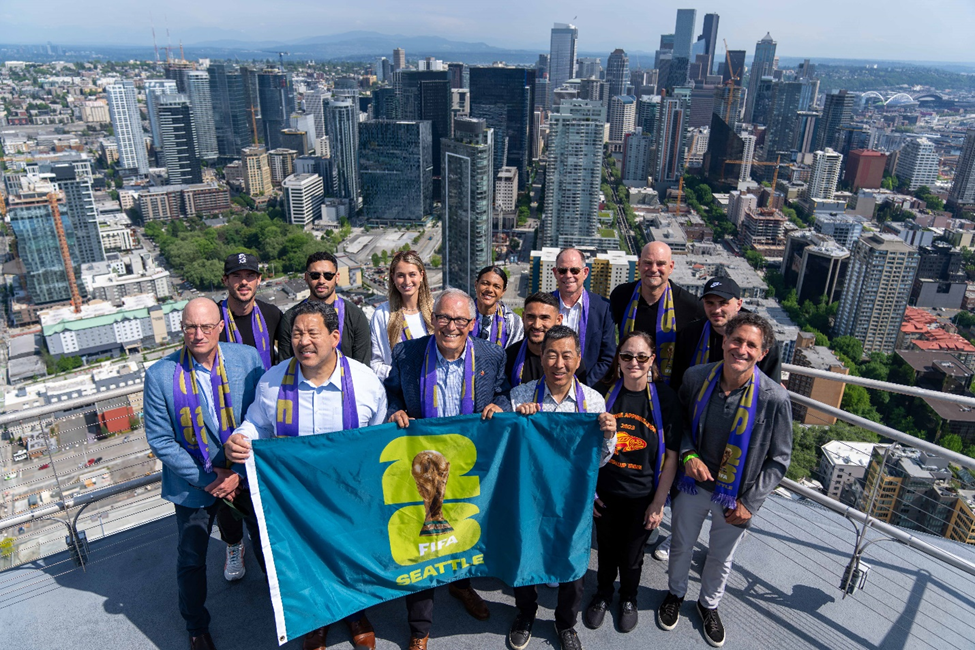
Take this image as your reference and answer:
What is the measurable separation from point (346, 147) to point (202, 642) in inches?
1562

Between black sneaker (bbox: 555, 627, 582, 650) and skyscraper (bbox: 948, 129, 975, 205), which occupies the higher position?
black sneaker (bbox: 555, 627, 582, 650)

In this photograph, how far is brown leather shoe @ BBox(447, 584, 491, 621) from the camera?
7.08ft

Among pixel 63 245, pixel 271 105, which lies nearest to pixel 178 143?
pixel 271 105

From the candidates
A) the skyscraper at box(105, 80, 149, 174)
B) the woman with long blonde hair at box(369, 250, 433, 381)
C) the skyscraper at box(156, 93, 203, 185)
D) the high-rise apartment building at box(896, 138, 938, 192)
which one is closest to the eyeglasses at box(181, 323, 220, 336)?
the woman with long blonde hair at box(369, 250, 433, 381)

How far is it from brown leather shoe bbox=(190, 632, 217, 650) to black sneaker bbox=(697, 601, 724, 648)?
164cm

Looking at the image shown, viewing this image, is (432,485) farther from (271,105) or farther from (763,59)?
(763,59)

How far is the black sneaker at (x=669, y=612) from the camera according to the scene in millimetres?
2137

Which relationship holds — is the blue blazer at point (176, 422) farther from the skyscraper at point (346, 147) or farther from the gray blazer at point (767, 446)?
the skyscraper at point (346, 147)

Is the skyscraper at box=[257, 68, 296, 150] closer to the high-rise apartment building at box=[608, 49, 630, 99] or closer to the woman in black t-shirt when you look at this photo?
the high-rise apartment building at box=[608, 49, 630, 99]

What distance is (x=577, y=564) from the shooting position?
201cm

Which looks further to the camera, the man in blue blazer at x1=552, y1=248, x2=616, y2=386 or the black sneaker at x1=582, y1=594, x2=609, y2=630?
the man in blue blazer at x1=552, y1=248, x2=616, y2=386

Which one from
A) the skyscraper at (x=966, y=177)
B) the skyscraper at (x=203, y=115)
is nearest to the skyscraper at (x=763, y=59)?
the skyscraper at (x=966, y=177)

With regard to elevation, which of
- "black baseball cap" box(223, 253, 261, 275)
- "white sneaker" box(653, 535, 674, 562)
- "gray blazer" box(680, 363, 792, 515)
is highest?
"black baseball cap" box(223, 253, 261, 275)

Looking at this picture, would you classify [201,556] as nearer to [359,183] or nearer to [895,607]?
[895,607]
